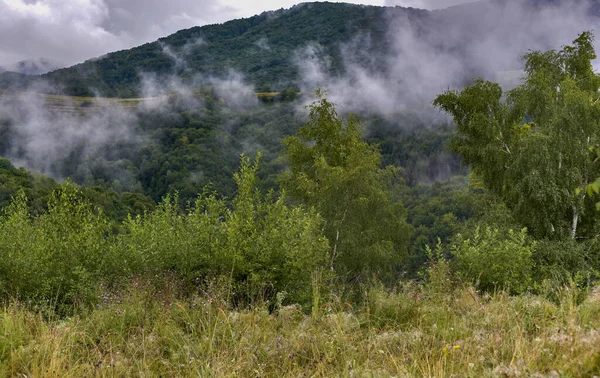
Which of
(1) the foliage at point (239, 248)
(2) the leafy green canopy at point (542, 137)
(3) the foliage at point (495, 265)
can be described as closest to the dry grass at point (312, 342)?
(1) the foliage at point (239, 248)

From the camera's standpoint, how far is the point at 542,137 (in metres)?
14.4

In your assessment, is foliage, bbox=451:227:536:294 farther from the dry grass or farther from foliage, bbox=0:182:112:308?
foliage, bbox=0:182:112:308

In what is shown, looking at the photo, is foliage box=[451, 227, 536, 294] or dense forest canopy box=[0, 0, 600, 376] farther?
foliage box=[451, 227, 536, 294]

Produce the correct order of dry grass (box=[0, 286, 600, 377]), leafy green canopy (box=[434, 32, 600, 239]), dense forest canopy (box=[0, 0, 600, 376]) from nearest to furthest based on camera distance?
dry grass (box=[0, 286, 600, 377]), dense forest canopy (box=[0, 0, 600, 376]), leafy green canopy (box=[434, 32, 600, 239])

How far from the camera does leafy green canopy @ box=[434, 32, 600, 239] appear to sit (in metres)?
14.4

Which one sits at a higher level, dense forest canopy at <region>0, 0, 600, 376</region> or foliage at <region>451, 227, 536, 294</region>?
dense forest canopy at <region>0, 0, 600, 376</region>

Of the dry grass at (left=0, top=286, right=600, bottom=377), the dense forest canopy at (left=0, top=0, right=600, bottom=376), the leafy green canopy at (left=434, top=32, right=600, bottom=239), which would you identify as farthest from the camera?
the leafy green canopy at (left=434, top=32, right=600, bottom=239)

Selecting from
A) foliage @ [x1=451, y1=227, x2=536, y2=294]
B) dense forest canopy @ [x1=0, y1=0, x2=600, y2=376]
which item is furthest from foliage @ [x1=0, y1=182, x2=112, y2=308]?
foliage @ [x1=451, y1=227, x2=536, y2=294]

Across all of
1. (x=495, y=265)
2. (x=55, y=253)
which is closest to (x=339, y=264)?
(x=495, y=265)

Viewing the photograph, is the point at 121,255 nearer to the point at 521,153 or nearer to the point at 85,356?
the point at 85,356

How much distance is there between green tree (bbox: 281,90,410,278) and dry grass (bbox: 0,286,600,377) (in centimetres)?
1242

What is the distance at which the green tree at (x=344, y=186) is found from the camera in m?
18.0

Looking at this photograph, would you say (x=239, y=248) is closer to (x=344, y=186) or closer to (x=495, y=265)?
(x=495, y=265)

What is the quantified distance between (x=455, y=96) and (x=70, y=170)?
481 ft
